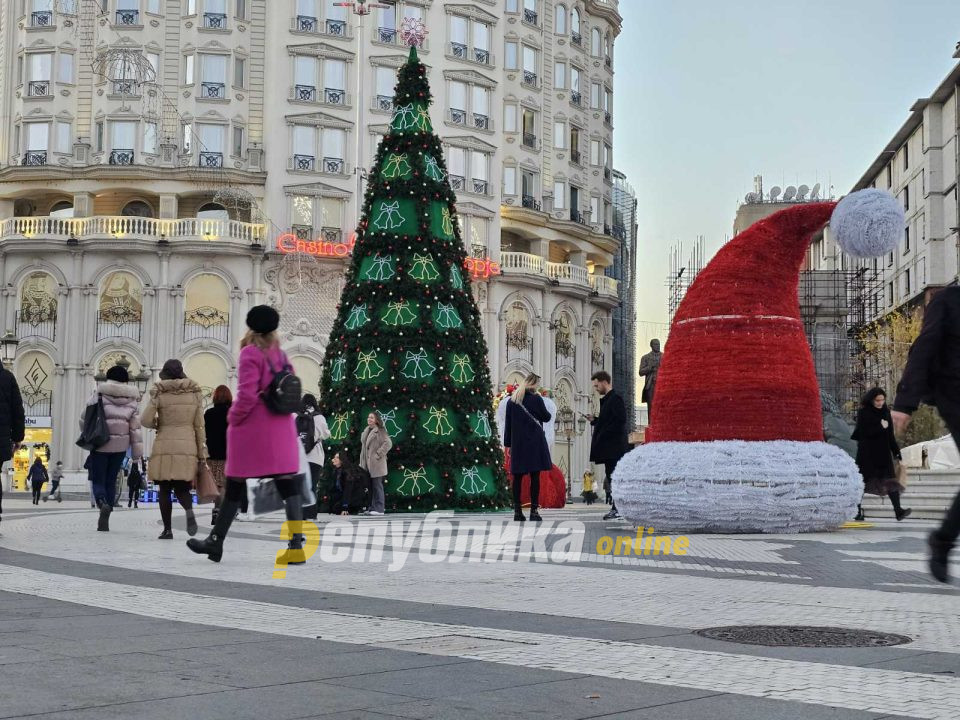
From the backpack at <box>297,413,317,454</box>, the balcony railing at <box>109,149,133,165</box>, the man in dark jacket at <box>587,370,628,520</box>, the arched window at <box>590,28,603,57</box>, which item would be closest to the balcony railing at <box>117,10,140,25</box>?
the balcony railing at <box>109,149,133,165</box>

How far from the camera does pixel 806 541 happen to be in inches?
498

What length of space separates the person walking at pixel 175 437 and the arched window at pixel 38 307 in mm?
37576

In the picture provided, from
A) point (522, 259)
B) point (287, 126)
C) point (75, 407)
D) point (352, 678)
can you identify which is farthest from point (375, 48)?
point (352, 678)

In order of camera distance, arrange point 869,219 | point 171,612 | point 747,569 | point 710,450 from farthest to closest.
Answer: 1. point 710,450
2. point 869,219
3. point 747,569
4. point 171,612

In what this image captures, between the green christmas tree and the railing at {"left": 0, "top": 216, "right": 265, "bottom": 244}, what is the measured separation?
2898cm

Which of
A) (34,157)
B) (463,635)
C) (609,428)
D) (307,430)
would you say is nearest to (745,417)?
(609,428)

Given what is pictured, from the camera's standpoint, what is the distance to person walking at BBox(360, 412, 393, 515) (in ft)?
62.0

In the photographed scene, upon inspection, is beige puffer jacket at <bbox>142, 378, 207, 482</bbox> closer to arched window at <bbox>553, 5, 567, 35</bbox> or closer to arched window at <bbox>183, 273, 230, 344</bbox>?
arched window at <bbox>183, 273, 230, 344</bbox>

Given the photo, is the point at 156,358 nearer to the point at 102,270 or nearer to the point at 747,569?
the point at 102,270

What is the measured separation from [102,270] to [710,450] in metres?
38.8

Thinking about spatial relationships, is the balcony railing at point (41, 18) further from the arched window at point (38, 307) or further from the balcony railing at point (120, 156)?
the arched window at point (38, 307)

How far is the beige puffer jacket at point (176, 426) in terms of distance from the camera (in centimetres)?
1285

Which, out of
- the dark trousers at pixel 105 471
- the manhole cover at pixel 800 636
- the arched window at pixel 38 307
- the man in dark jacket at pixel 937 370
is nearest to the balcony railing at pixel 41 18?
the arched window at pixel 38 307

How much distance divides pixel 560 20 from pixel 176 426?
4958 centimetres
